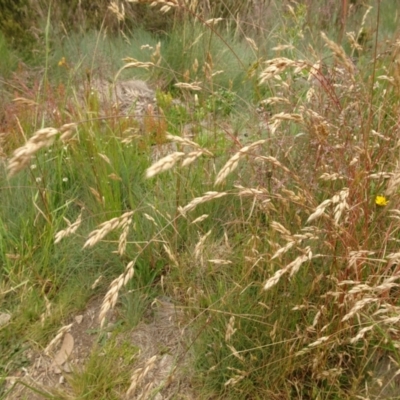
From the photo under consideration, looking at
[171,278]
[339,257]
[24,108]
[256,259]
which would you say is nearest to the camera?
[339,257]

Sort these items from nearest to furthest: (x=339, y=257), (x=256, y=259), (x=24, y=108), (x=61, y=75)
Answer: (x=339, y=257), (x=256, y=259), (x=24, y=108), (x=61, y=75)

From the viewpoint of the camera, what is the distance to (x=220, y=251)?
1969 millimetres

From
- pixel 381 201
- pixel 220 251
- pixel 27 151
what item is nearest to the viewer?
pixel 27 151

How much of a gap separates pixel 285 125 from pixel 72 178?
1087mm

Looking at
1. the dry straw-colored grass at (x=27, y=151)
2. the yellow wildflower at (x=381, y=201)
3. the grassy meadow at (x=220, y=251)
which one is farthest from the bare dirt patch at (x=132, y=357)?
the dry straw-colored grass at (x=27, y=151)

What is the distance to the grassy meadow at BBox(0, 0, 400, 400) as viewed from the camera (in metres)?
1.47

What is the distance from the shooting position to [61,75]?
12.5ft

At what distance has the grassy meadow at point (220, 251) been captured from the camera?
1473 millimetres

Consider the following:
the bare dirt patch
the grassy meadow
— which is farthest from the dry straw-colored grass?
the bare dirt patch

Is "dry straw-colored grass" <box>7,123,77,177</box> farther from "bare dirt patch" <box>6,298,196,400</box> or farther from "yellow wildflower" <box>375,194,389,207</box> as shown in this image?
"yellow wildflower" <box>375,194,389,207</box>

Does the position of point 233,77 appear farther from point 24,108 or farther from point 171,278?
point 171,278

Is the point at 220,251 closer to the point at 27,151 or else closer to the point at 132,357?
the point at 132,357

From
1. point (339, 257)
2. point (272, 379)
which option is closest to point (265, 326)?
point (272, 379)

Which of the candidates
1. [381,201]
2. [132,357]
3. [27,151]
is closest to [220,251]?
[132,357]
